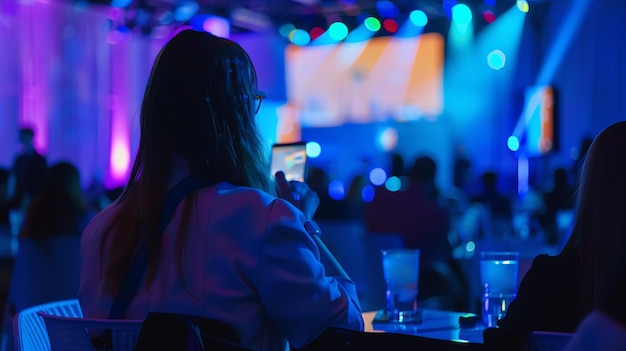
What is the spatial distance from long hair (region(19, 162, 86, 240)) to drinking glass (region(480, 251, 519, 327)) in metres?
2.28

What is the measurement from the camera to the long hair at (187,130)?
67.4 inches

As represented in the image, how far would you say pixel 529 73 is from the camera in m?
11.8

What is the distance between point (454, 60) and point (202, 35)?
36.9ft

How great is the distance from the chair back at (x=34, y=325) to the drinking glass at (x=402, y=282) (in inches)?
33.1

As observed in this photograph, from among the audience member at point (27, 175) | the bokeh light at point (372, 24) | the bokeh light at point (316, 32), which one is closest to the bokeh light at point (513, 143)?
the bokeh light at point (372, 24)

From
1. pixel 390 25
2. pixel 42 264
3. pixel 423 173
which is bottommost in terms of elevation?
pixel 42 264

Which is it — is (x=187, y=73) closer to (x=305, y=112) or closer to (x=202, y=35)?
(x=202, y=35)

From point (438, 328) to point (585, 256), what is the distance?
630 millimetres

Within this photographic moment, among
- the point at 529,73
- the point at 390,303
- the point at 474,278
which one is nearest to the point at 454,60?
the point at 529,73

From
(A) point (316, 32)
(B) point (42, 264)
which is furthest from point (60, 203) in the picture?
(A) point (316, 32)

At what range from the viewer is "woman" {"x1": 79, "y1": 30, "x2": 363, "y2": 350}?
1601 mm

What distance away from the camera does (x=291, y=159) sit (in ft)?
8.39

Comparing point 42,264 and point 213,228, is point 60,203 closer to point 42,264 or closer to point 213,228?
point 42,264

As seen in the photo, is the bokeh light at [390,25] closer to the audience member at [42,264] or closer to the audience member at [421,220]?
the audience member at [421,220]
